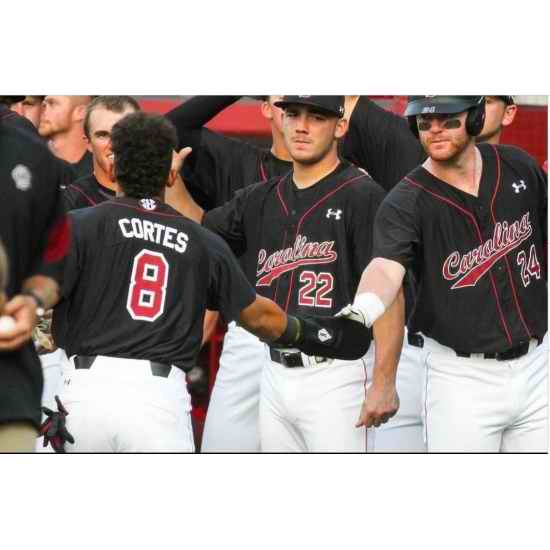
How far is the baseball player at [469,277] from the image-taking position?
4.40 metres

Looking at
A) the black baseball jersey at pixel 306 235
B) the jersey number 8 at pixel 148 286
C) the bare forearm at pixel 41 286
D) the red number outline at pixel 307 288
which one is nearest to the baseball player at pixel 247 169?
the black baseball jersey at pixel 306 235

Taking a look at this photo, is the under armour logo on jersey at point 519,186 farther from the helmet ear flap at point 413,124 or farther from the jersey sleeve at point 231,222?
the jersey sleeve at point 231,222

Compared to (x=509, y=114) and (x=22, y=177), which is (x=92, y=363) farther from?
(x=509, y=114)

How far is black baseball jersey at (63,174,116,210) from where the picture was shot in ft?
14.2

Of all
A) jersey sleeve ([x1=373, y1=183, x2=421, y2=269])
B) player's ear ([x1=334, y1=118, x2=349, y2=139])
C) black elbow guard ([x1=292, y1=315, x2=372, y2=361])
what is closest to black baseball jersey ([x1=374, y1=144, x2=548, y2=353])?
jersey sleeve ([x1=373, y1=183, x2=421, y2=269])

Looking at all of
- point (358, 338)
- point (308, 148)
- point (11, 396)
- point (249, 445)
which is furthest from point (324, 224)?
point (11, 396)

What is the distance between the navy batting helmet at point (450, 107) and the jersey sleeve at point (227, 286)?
3.64 feet

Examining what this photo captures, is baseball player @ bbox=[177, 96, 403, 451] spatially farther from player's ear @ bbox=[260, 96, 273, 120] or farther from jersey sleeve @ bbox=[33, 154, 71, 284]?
jersey sleeve @ bbox=[33, 154, 71, 284]

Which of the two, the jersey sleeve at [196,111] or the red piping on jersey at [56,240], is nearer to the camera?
the red piping on jersey at [56,240]

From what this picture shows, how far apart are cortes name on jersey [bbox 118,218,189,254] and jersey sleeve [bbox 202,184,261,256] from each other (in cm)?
73

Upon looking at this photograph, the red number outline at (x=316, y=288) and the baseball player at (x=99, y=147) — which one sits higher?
the baseball player at (x=99, y=147)

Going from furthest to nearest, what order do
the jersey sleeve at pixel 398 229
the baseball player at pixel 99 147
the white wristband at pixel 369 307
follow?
the jersey sleeve at pixel 398 229 < the baseball player at pixel 99 147 < the white wristband at pixel 369 307

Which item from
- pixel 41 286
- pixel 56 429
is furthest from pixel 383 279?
pixel 41 286

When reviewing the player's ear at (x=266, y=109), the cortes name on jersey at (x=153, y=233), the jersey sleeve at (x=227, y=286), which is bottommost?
the jersey sleeve at (x=227, y=286)
